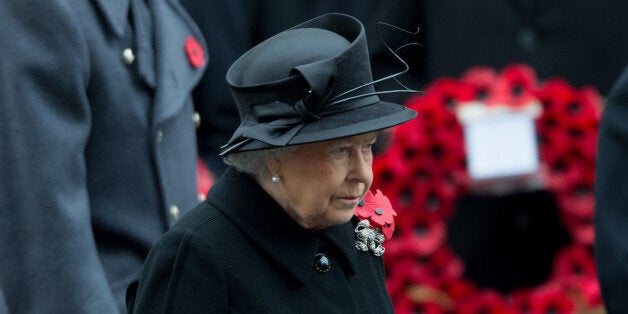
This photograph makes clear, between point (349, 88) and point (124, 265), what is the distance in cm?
97

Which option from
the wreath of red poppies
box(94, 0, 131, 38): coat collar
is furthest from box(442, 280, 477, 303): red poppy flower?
box(94, 0, 131, 38): coat collar

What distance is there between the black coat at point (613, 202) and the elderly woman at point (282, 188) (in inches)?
52.4

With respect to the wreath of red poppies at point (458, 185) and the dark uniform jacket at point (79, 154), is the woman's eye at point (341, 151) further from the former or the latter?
the wreath of red poppies at point (458, 185)

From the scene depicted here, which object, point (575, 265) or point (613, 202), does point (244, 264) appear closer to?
point (613, 202)

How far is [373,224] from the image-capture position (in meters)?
2.88

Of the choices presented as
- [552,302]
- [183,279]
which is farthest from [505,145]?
[183,279]

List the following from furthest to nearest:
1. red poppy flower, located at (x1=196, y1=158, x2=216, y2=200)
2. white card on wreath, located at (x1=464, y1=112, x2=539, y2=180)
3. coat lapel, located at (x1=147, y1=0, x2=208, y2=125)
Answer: white card on wreath, located at (x1=464, y1=112, x2=539, y2=180)
red poppy flower, located at (x1=196, y1=158, x2=216, y2=200)
coat lapel, located at (x1=147, y1=0, x2=208, y2=125)

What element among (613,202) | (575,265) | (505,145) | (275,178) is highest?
(275,178)

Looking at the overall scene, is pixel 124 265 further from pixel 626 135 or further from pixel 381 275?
pixel 626 135

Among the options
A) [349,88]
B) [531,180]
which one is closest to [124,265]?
[349,88]

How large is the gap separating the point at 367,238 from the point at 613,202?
1.23m

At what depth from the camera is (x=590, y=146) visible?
4684 mm

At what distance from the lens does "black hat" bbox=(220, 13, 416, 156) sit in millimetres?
2459

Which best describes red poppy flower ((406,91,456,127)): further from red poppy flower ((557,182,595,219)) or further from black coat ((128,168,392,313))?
black coat ((128,168,392,313))
